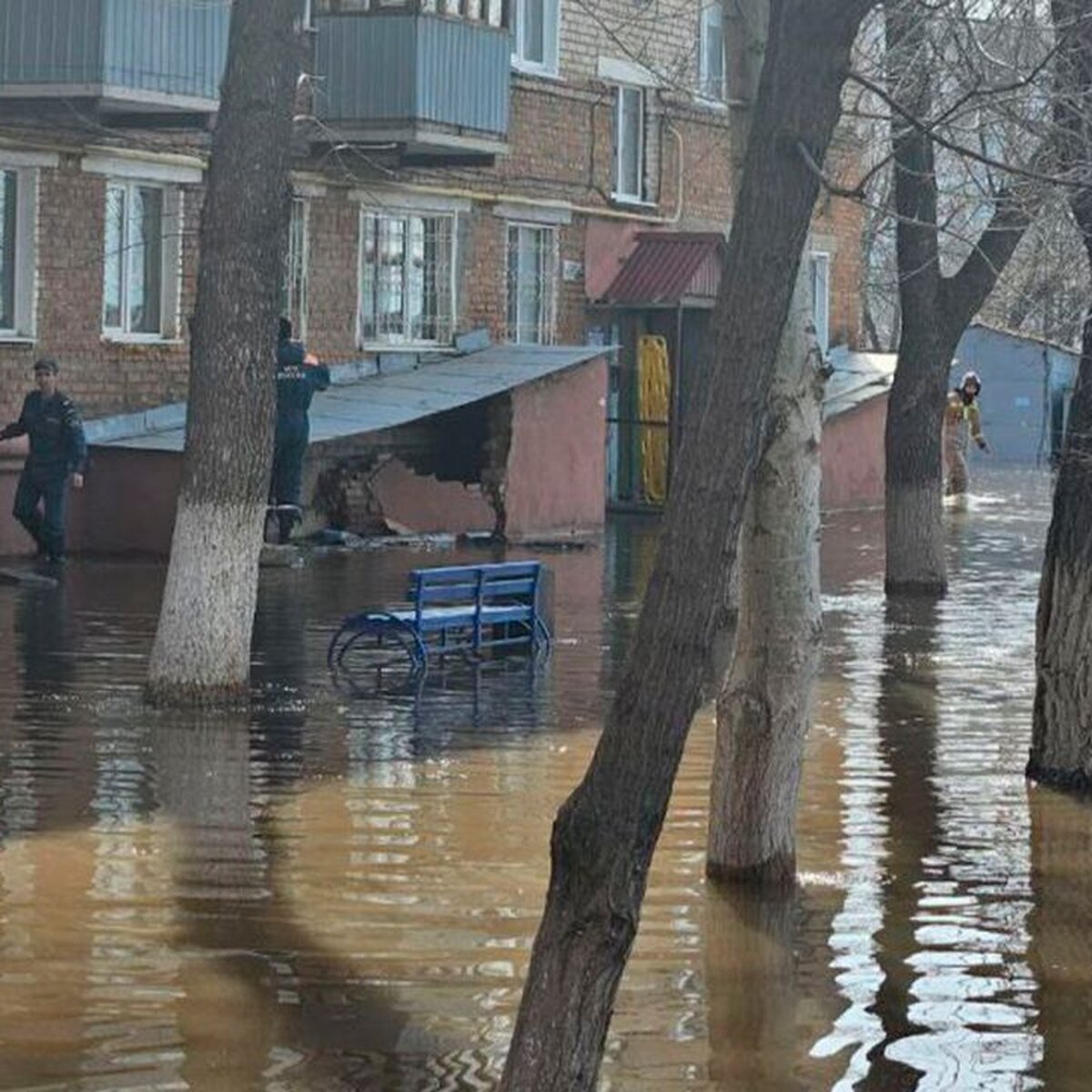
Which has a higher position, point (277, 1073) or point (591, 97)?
point (591, 97)

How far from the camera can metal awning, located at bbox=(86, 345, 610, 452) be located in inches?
901

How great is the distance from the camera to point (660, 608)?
598 centimetres

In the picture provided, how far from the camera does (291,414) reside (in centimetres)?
2216

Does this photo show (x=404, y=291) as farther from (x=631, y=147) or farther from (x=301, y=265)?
(x=631, y=147)

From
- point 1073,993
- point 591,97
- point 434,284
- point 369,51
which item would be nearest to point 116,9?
point 369,51

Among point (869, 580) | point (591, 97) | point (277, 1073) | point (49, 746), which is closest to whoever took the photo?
point (277, 1073)

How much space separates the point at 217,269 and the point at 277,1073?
649 cm

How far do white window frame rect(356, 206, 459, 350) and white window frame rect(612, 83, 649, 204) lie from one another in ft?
10.6

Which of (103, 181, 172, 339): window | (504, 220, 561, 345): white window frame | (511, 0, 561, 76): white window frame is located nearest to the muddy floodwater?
(103, 181, 172, 339): window

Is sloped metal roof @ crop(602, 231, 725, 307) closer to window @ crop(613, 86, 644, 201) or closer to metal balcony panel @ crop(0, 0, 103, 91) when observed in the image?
window @ crop(613, 86, 644, 201)

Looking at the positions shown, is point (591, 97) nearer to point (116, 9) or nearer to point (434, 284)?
point (434, 284)

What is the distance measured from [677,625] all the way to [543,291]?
947 inches

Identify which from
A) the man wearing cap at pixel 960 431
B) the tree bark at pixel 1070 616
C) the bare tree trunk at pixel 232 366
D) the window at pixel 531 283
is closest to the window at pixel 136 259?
the window at pixel 531 283

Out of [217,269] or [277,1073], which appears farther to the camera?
[217,269]
